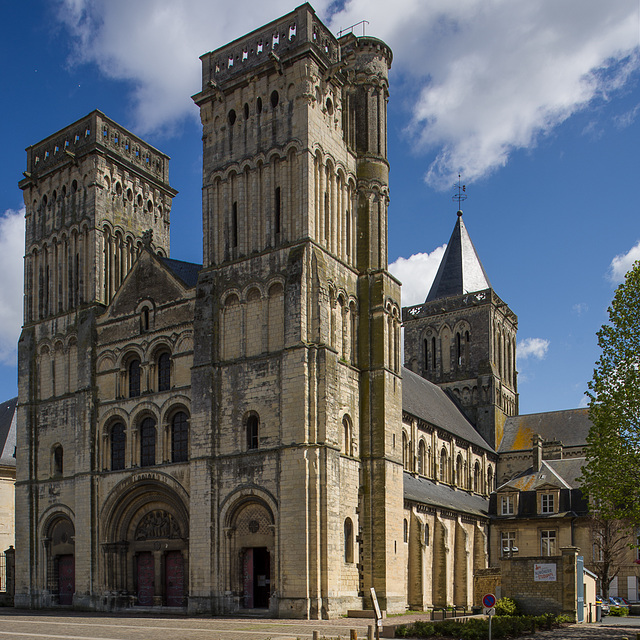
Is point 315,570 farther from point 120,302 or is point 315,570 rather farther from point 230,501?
point 120,302

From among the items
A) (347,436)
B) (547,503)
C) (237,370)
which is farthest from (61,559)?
(547,503)

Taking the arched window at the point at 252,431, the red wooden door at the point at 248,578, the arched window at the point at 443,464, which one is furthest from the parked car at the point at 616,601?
the arched window at the point at 252,431

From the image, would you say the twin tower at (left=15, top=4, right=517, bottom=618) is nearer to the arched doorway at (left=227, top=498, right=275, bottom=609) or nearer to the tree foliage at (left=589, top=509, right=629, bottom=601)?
the arched doorway at (left=227, top=498, right=275, bottom=609)

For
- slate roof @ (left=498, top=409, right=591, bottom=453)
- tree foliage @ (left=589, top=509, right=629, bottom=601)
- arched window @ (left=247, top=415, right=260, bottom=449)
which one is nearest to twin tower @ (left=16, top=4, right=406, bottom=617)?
arched window @ (left=247, top=415, right=260, bottom=449)

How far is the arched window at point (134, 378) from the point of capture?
120ft

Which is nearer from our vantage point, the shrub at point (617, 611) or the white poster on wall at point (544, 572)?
the white poster on wall at point (544, 572)

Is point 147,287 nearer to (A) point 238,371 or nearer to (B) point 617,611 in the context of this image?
(A) point 238,371

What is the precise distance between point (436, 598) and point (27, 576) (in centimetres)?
1951

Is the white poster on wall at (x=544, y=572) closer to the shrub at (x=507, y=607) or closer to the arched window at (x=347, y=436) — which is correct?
the shrub at (x=507, y=607)

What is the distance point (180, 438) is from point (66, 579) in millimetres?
9380

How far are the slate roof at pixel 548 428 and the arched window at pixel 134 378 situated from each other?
3033 centimetres

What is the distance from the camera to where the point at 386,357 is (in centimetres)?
→ 3416

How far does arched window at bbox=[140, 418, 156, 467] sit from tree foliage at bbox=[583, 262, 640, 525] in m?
18.4

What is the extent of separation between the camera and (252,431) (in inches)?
1260
